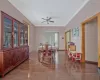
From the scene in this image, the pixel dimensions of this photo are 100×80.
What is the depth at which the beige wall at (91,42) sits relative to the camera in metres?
6.72

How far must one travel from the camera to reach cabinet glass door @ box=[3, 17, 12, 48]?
15.9ft

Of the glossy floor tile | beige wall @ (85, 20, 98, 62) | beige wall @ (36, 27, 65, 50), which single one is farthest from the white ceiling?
beige wall @ (36, 27, 65, 50)

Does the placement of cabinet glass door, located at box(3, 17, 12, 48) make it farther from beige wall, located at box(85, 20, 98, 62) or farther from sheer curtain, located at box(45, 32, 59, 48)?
sheer curtain, located at box(45, 32, 59, 48)

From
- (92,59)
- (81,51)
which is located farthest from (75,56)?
(92,59)

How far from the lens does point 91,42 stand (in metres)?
6.93

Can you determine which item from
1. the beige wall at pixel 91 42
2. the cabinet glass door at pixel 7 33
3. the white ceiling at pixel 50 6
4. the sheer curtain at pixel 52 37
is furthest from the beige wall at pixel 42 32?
the cabinet glass door at pixel 7 33

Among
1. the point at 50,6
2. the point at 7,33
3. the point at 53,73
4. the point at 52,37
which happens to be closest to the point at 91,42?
the point at 50,6

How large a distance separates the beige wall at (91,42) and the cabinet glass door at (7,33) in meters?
4.10

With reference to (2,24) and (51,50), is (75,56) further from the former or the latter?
(2,24)

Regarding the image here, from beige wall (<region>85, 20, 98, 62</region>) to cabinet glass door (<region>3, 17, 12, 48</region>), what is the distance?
4096mm

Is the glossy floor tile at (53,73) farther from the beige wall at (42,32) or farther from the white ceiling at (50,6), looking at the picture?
the beige wall at (42,32)

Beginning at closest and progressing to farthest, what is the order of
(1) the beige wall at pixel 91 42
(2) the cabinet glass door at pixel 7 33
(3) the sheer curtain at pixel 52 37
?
(2) the cabinet glass door at pixel 7 33 < (1) the beige wall at pixel 91 42 < (3) the sheer curtain at pixel 52 37

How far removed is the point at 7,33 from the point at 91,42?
439cm

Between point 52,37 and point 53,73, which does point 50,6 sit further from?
point 52,37
